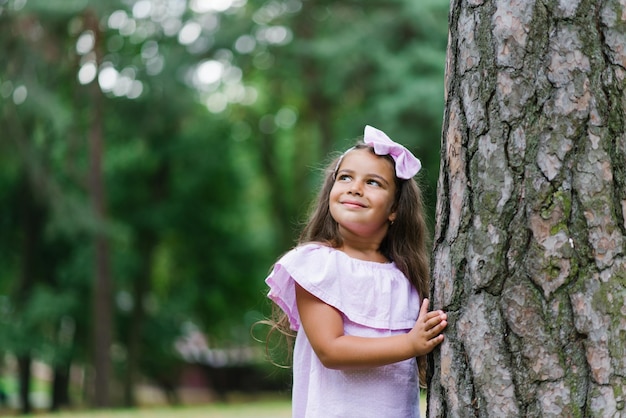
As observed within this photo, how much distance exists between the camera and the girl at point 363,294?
8.75 ft

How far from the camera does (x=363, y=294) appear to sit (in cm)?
277

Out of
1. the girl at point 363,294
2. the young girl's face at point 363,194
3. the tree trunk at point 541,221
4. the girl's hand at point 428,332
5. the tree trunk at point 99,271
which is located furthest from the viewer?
the tree trunk at point 99,271

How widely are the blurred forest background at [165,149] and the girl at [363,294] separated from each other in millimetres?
8886

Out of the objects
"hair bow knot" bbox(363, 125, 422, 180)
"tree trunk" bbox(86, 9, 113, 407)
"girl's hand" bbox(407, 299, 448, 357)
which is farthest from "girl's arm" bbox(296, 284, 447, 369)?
"tree trunk" bbox(86, 9, 113, 407)

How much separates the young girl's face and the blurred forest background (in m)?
8.98

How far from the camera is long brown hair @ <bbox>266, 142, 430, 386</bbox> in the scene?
2.95 metres

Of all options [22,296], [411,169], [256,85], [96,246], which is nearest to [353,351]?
[411,169]

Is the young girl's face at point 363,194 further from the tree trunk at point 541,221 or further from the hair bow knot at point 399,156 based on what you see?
the tree trunk at point 541,221

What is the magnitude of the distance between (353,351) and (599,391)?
27.8 inches

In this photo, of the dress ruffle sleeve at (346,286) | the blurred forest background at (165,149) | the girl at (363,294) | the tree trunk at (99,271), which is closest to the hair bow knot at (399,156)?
the girl at (363,294)

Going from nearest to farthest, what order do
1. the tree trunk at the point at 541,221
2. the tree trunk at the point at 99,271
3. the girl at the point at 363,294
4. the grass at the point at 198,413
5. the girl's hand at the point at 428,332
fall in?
the tree trunk at the point at 541,221
the girl's hand at the point at 428,332
the girl at the point at 363,294
the grass at the point at 198,413
the tree trunk at the point at 99,271

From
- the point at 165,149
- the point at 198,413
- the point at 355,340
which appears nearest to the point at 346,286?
the point at 355,340

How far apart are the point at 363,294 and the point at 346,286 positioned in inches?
2.3

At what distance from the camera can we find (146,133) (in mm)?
18672
